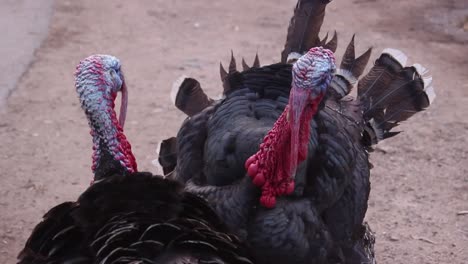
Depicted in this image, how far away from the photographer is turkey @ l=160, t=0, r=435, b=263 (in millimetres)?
3744

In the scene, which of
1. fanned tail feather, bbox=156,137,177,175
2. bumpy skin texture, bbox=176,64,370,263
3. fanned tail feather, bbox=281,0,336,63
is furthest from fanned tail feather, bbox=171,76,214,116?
fanned tail feather, bbox=281,0,336,63

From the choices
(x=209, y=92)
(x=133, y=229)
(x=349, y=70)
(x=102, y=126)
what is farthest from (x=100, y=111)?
(x=209, y=92)

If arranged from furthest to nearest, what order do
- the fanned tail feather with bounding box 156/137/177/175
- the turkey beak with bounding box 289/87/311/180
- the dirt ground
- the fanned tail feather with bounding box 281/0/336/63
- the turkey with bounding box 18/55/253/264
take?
the dirt ground → the fanned tail feather with bounding box 156/137/177/175 → the fanned tail feather with bounding box 281/0/336/63 → the turkey beak with bounding box 289/87/311/180 → the turkey with bounding box 18/55/253/264

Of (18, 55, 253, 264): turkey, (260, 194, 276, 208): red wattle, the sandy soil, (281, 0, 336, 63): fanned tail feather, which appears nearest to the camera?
(18, 55, 253, 264): turkey

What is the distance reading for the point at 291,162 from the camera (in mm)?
3783

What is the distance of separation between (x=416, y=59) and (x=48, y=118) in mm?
3698

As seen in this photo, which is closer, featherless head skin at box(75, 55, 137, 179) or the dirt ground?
featherless head skin at box(75, 55, 137, 179)

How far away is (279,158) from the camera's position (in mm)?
3861

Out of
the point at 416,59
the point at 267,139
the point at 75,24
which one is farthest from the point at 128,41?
the point at 267,139

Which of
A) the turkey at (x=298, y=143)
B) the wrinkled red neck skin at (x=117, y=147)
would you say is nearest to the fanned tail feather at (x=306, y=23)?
the turkey at (x=298, y=143)

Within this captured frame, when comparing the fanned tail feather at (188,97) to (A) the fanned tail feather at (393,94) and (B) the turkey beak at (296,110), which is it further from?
(B) the turkey beak at (296,110)

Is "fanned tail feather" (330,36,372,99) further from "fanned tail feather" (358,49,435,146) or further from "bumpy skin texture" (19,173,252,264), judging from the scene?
"bumpy skin texture" (19,173,252,264)

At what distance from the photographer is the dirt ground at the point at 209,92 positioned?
538 cm

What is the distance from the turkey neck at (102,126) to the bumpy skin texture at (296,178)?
0.49 metres
